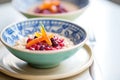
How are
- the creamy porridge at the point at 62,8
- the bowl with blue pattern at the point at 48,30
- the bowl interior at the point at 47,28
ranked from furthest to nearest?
the creamy porridge at the point at 62,8
the bowl interior at the point at 47,28
the bowl with blue pattern at the point at 48,30

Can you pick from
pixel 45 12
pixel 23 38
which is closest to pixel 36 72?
pixel 23 38

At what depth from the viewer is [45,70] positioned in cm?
78

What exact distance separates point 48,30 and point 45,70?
0.65ft

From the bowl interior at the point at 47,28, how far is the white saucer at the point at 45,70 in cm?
5

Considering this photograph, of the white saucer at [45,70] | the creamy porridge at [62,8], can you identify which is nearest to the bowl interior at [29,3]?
the creamy porridge at [62,8]

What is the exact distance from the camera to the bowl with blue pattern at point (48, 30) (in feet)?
2.39

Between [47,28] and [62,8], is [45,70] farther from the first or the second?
[62,8]

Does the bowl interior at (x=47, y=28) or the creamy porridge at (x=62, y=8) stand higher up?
the bowl interior at (x=47, y=28)

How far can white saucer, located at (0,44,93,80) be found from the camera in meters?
0.74

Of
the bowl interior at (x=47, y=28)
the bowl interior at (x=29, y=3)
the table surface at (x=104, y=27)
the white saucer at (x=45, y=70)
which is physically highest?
the bowl interior at (x=47, y=28)

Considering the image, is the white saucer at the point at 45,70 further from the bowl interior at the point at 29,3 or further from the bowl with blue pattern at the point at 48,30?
Answer: the bowl interior at the point at 29,3

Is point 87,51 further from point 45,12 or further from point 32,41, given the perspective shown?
point 45,12

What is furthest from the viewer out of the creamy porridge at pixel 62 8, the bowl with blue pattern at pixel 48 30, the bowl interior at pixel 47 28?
the creamy porridge at pixel 62 8

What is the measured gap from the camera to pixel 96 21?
1168mm
